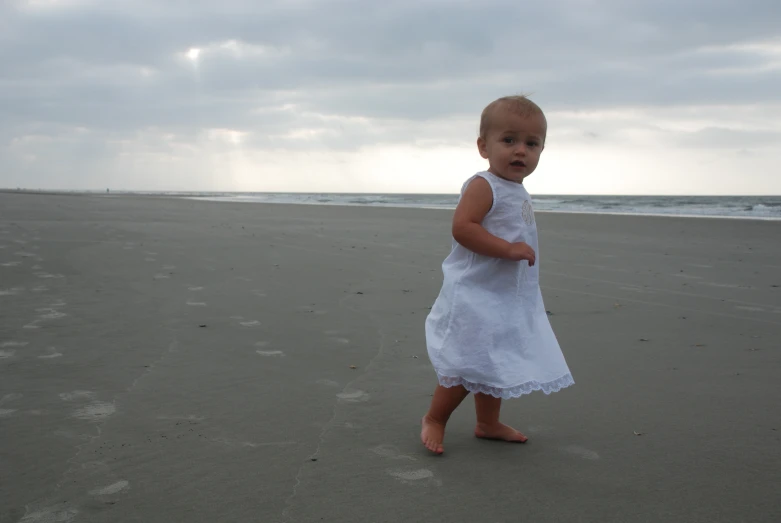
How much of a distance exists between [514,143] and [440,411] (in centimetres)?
100

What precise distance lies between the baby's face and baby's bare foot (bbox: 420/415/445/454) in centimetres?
93

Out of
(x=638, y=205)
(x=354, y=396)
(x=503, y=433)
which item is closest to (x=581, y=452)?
(x=503, y=433)

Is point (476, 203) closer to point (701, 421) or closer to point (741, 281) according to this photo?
point (701, 421)

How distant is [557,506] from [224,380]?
5.53ft

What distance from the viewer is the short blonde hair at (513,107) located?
2.35 meters

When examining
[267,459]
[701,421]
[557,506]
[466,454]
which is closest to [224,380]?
[267,459]

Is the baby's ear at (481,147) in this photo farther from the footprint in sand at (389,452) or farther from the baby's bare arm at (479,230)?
the footprint in sand at (389,452)

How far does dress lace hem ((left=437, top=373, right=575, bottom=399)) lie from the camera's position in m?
2.34

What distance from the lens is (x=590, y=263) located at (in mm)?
7527

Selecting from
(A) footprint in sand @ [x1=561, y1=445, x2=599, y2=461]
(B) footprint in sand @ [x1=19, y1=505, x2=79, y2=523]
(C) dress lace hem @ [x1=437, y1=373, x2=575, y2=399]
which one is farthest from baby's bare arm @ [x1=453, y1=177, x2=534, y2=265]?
(B) footprint in sand @ [x1=19, y1=505, x2=79, y2=523]

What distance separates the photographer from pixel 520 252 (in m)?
2.27

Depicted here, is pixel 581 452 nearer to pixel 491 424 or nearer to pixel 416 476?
pixel 491 424

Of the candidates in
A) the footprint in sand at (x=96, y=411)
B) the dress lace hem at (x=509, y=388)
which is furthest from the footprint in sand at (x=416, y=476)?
the footprint in sand at (x=96, y=411)

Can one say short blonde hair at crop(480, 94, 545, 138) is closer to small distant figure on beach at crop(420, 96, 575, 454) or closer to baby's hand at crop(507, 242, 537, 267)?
small distant figure on beach at crop(420, 96, 575, 454)
